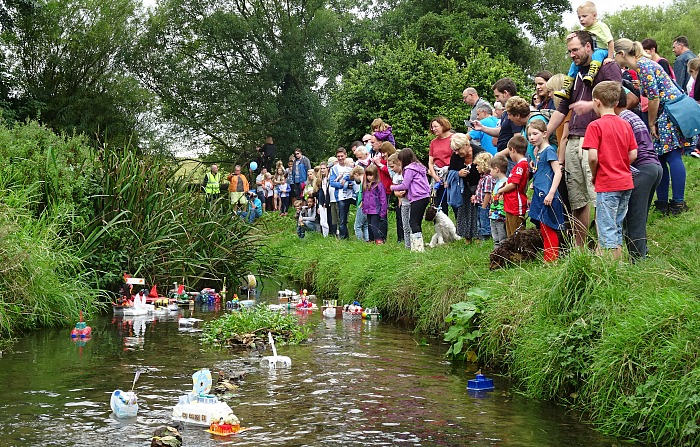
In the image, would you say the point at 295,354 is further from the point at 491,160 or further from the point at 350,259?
the point at 350,259

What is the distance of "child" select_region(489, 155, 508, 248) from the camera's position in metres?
11.0

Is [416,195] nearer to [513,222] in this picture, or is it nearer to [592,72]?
[513,222]

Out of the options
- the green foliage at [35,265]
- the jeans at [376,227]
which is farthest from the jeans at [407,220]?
the green foliage at [35,265]

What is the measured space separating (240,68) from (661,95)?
34.3 meters

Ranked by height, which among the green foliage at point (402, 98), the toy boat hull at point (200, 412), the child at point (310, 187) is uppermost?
the green foliage at point (402, 98)

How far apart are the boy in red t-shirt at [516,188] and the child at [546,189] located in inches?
14.7

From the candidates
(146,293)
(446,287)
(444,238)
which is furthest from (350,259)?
(446,287)

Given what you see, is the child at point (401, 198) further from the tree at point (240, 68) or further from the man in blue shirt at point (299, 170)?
the tree at point (240, 68)

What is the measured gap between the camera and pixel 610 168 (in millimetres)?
8172

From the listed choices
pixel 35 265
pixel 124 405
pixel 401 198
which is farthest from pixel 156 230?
pixel 124 405

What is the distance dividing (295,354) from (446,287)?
2.02m

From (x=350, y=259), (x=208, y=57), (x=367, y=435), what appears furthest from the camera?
(x=208, y=57)

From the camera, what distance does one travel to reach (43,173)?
1249cm

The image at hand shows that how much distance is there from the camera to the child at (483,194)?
11.8 metres
